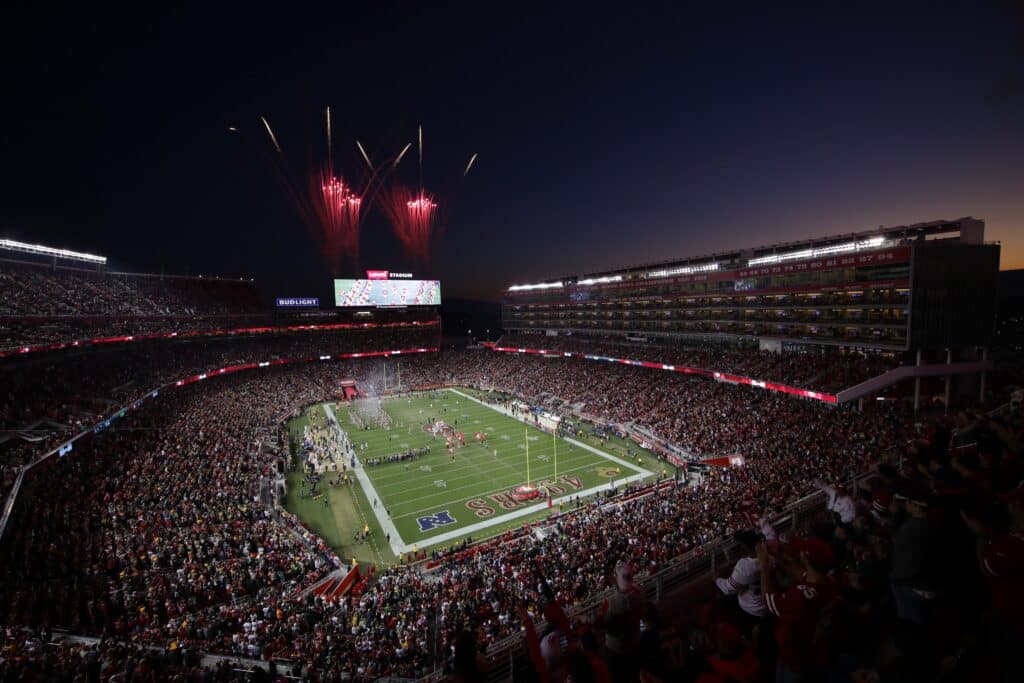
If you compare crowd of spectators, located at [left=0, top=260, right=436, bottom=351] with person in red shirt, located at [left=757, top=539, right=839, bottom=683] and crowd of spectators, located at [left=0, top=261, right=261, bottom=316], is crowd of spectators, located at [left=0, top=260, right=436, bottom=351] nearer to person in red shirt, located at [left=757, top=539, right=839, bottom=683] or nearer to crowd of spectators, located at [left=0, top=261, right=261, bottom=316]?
crowd of spectators, located at [left=0, top=261, right=261, bottom=316]

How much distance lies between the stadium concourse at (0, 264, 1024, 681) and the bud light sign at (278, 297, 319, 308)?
32451 mm

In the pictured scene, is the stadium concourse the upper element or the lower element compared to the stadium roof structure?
lower

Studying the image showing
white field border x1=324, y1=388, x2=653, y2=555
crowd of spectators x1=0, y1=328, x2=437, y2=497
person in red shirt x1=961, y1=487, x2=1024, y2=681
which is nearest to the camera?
person in red shirt x1=961, y1=487, x2=1024, y2=681

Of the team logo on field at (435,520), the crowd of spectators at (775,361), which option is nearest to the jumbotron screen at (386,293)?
the crowd of spectators at (775,361)

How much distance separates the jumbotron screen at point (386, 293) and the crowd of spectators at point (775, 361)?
113 ft

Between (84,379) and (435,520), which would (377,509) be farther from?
(84,379)

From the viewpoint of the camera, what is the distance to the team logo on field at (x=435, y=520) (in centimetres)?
2498

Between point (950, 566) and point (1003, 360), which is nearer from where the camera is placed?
point (950, 566)

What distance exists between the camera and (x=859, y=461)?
73.0 ft

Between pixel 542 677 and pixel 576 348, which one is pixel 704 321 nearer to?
pixel 576 348

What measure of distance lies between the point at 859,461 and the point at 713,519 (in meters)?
9.36

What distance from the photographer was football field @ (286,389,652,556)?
25.3m

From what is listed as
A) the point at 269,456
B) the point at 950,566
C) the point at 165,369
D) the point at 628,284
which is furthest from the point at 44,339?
the point at 628,284

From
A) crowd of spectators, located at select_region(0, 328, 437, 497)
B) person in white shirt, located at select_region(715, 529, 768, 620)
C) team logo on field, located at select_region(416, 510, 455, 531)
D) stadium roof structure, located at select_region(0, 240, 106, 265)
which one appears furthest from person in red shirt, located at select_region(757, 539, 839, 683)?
stadium roof structure, located at select_region(0, 240, 106, 265)
